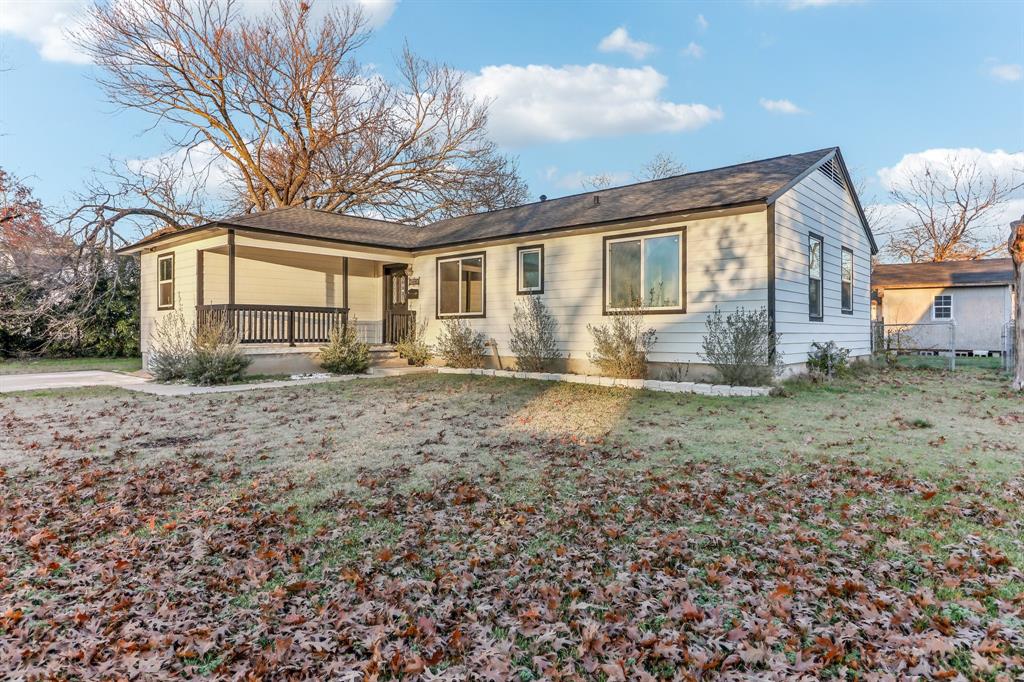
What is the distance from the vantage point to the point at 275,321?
40.5 feet

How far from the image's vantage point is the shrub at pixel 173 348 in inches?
432

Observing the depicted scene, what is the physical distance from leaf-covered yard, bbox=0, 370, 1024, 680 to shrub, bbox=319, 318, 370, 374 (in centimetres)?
567

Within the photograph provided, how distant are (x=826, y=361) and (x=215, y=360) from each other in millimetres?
11512

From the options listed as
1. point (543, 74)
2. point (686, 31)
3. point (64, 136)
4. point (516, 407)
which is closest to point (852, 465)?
point (516, 407)

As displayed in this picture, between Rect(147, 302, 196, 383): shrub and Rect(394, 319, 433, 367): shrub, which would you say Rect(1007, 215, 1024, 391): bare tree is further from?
Rect(147, 302, 196, 383): shrub

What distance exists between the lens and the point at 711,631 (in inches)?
91.9

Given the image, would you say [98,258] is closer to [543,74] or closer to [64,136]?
[64,136]

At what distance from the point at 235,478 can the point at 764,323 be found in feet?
25.6

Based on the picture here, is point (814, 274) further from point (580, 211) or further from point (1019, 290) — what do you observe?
point (580, 211)

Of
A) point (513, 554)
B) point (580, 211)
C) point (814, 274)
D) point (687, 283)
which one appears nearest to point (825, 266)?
point (814, 274)

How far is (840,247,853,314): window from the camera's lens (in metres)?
12.4

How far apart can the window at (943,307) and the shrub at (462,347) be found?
Result: 1816 centimetres

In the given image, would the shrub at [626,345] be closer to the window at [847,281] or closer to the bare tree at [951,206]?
the window at [847,281]

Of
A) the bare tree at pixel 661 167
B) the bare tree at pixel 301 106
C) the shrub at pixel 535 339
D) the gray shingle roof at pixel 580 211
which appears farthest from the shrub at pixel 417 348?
the bare tree at pixel 661 167
